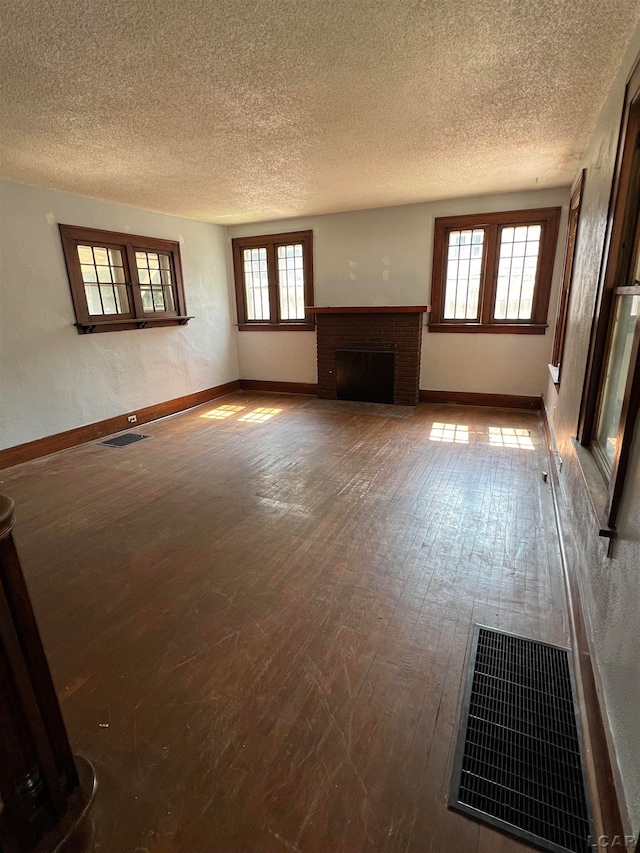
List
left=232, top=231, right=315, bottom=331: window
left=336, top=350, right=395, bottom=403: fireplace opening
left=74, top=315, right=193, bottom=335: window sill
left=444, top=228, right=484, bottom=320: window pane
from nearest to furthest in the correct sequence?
left=74, top=315, right=193, bottom=335: window sill, left=444, top=228, right=484, bottom=320: window pane, left=336, top=350, right=395, bottom=403: fireplace opening, left=232, top=231, right=315, bottom=331: window

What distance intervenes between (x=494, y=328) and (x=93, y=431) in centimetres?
513

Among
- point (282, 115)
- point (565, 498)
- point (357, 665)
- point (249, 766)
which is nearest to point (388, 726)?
point (357, 665)

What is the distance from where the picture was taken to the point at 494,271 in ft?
17.3

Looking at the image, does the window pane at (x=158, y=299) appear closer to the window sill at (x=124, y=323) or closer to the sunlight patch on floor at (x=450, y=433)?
the window sill at (x=124, y=323)

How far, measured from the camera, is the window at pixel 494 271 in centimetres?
502

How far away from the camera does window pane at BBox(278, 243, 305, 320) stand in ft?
20.8

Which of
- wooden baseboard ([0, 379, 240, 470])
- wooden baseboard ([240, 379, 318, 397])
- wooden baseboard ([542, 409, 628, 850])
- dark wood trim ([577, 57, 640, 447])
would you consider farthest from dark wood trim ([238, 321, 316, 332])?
wooden baseboard ([542, 409, 628, 850])

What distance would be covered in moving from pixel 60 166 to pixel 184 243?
2.46 m

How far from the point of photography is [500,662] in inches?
68.5

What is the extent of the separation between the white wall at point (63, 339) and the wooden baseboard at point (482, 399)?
11.8 ft

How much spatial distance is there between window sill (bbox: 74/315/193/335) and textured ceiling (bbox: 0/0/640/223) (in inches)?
54.9

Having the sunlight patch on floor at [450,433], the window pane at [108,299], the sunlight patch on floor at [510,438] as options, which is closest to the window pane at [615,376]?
the sunlight patch on floor at [510,438]

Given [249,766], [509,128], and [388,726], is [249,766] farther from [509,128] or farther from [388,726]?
[509,128]

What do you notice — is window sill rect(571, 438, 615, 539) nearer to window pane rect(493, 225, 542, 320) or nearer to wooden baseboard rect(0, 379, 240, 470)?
window pane rect(493, 225, 542, 320)
